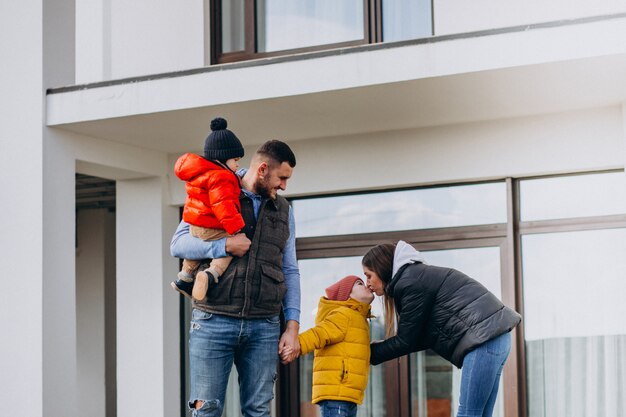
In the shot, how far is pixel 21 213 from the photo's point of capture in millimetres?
8758

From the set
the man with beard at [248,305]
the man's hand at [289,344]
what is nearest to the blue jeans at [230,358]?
the man with beard at [248,305]

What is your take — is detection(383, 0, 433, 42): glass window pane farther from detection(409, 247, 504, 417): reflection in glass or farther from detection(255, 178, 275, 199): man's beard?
detection(255, 178, 275, 199): man's beard

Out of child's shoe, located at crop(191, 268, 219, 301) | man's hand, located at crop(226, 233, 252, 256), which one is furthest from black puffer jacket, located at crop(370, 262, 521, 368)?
child's shoe, located at crop(191, 268, 219, 301)

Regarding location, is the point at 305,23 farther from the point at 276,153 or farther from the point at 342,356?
the point at 276,153

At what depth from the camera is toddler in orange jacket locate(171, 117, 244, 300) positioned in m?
5.18

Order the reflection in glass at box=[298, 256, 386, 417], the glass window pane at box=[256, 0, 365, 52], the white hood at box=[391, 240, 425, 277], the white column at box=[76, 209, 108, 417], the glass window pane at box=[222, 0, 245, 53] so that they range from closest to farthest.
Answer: the white hood at box=[391, 240, 425, 277] → the reflection in glass at box=[298, 256, 386, 417] → the glass window pane at box=[256, 0, 365, 52] → the glass window pane at box=[222, 0, 245, 53] → the white column at box=[76, 209, 108, 417]

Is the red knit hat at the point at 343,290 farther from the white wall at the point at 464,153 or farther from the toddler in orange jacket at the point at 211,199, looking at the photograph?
the white wall at the point at 464,153

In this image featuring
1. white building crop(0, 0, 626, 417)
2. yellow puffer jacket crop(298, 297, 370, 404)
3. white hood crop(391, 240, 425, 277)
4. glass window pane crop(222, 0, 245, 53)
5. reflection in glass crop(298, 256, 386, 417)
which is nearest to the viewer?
white hood crop(391, 240, 425, 277)

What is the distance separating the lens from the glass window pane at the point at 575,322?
28.2 feet

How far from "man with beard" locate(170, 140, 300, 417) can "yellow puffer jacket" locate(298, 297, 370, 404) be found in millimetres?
926

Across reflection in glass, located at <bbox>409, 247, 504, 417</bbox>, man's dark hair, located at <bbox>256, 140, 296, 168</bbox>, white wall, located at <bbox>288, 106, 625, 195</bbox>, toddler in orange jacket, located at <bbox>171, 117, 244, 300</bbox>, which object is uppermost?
white wall, located at <bbox>288, 106, 625, 195</bbox>

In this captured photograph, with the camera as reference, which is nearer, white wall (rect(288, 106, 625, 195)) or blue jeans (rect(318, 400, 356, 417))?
blue jeans (rect(318, 400, 356, 417))

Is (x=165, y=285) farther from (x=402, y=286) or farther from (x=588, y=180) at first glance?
(x=402, y=286)

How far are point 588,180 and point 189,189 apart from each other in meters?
4.34
